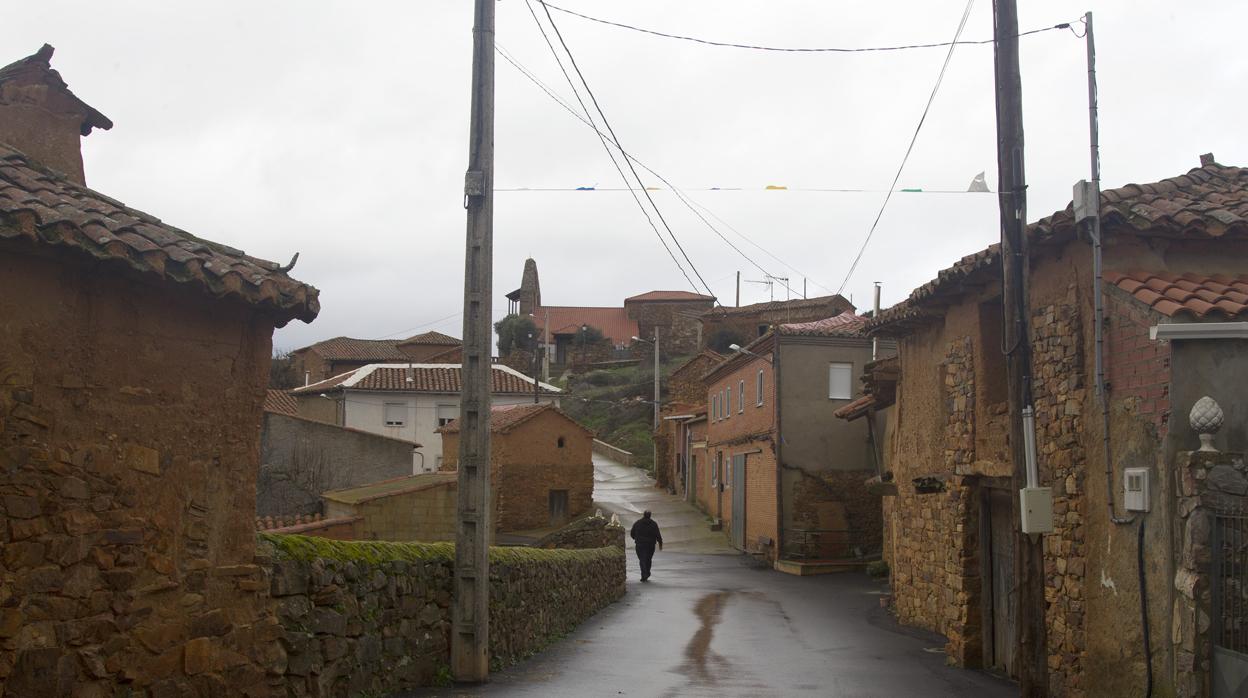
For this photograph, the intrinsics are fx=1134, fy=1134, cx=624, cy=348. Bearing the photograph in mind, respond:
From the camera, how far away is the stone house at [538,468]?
40.1 metres

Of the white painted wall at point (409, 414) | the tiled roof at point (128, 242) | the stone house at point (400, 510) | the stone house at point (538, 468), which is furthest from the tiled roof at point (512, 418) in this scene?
the tiled roof at point (128, 242)

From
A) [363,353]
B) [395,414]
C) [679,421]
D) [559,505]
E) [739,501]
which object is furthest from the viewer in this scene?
[363,353]

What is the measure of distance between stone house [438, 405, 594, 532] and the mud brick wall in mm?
25581

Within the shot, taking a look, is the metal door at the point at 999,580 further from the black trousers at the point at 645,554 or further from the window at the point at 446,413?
the window at the point at 446,413

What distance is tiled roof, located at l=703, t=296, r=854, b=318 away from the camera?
2746 inches

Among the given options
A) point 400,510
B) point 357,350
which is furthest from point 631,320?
point 400,510

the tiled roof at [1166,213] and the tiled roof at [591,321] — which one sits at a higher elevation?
the tiled roof at [591,321]

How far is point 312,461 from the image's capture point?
30.9 m

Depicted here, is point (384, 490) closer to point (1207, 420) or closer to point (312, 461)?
point (312, 461)

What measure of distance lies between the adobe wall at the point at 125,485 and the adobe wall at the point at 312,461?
21.0m

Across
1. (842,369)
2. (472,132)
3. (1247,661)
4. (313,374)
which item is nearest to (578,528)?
(842,369)

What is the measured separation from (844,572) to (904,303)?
1675 cm

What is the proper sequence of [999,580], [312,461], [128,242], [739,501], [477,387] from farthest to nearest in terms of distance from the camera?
[739,501], [312,461], [999,580], [477,387], [128,242]

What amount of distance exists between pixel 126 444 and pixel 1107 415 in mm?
8279
